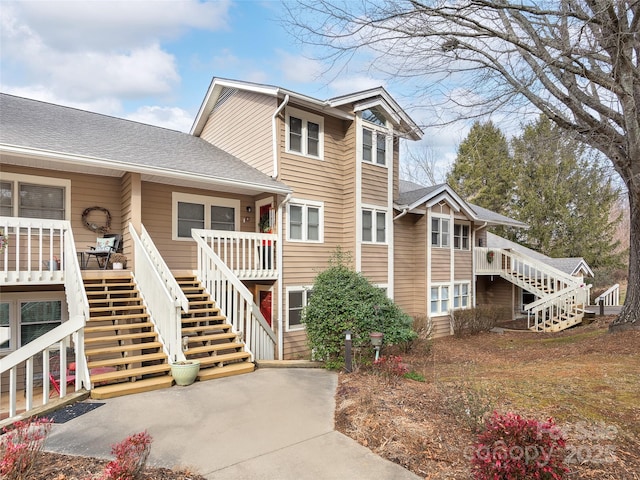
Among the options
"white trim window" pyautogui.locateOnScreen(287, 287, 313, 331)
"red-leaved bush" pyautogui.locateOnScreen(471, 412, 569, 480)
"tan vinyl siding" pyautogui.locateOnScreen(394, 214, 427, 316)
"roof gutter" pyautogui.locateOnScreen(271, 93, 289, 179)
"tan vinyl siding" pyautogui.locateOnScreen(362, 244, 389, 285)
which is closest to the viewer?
"red-leaved bush" pyautogui.locateOnScreen(471, 412, 569, 480)

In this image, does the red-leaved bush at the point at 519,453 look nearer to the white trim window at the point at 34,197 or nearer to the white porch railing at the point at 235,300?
the white porch railing at the point at 235,300

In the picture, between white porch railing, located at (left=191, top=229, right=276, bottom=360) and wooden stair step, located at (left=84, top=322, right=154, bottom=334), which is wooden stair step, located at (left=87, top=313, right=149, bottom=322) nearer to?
wooden stair step, located at (left=84, top=322, right=154, bottom=334)

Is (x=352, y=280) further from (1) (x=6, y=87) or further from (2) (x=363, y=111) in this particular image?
(1) (x=6, y=87)

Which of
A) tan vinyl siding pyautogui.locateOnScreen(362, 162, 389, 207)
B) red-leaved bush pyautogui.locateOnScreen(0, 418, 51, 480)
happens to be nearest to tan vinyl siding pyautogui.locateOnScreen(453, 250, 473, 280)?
tan vinyl siding pyautogui.locateOnScreen(362, 162, 389, 207)

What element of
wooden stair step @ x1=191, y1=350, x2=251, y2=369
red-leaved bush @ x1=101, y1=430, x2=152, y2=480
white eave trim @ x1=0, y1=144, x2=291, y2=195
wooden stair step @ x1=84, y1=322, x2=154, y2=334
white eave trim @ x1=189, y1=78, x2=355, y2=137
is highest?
white eave trim @ x1=189, y1=78, x2=355, y2=137

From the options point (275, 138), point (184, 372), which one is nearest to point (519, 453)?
point (184, 372)

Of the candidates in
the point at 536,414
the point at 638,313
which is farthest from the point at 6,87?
the point at 638,313

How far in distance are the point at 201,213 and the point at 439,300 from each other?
9655 millimetres

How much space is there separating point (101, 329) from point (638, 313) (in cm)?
1263

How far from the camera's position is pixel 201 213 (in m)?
10.6

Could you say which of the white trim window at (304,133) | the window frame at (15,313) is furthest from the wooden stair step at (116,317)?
the white trim window at (304,133)

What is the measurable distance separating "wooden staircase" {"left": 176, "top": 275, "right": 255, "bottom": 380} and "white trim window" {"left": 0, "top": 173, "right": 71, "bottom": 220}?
10.6 ft

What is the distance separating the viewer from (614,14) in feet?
22.1

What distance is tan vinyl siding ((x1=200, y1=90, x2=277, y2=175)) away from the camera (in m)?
11.1
